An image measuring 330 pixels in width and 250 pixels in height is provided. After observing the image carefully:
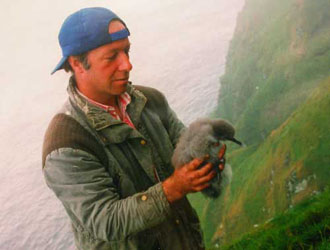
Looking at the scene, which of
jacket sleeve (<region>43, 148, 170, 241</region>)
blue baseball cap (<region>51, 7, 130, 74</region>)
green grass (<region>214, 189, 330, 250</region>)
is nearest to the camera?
jacket sleeve (<region>43, 148, 170, 241</region>)

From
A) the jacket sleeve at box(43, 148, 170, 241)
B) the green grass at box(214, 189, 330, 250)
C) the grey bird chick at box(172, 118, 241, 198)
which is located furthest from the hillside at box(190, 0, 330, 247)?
the jacket sleeve at box(43, 148, 170, 241)

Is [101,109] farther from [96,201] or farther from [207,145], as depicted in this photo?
[207,145]

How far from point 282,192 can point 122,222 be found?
861 cm

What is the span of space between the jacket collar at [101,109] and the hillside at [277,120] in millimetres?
6765

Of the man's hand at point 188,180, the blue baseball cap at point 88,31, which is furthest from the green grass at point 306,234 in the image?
the blue baseball cap at point 88,31

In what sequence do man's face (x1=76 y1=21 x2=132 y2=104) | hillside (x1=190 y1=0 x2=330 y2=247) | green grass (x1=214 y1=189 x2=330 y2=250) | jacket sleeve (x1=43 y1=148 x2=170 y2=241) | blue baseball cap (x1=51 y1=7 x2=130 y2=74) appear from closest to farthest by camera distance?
jacket sleeve (x1=43 y1=148 x2=170 y2=241), blue baseball cap (x1=51 y1=7 x2=130 y2=74), man's face (x1=76 y1=21 x2=132 y2=104), green grass (x1=214 y1=189 x2=330 y2=250), hillside (x1=190 y1=0 x2=330 y2=247)

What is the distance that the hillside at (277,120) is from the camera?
9.57 metres

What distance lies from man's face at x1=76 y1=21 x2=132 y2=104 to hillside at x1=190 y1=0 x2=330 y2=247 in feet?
23.4

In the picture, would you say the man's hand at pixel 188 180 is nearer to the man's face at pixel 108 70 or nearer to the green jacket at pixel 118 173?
the green jacket at pixel 118 173

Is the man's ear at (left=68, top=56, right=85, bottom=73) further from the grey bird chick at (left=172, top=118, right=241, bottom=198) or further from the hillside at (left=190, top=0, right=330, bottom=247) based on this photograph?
the hillside at (left=190, top=0, right=330, bottom=247)

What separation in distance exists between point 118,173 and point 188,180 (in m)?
0.68

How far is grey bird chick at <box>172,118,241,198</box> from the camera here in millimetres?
2828

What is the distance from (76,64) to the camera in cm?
302

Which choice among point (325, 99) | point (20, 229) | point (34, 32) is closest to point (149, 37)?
point (34, 32)
